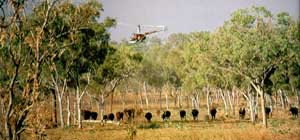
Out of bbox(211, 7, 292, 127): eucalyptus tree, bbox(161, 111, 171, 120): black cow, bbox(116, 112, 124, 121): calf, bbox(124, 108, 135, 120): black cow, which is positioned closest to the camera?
bbox(211, 7, 292, 127): eucalyptus tree

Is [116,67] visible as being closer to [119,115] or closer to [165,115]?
[119,115]

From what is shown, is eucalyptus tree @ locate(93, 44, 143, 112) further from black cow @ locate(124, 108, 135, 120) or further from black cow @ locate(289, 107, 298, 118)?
black cow @ locate(289, 107, 298, 118)

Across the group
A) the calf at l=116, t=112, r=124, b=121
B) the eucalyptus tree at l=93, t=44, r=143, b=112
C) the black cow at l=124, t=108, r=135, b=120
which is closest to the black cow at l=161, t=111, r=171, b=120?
the black cow at l=124, t=108, r=135, b=120

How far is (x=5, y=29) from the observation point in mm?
9547

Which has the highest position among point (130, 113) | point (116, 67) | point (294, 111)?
point (116, 67)

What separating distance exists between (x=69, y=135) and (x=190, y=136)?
5.29 m

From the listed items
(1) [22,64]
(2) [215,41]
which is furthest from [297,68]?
(1) [22,64]

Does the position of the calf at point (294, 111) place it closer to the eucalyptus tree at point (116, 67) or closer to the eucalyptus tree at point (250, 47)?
the eucalyptus tree at point (250, 47)

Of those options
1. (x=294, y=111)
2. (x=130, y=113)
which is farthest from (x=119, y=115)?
(x=294, y=111)

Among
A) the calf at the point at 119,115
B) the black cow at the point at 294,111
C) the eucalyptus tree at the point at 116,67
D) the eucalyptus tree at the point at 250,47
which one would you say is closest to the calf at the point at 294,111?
the black cow at the point at 294,111

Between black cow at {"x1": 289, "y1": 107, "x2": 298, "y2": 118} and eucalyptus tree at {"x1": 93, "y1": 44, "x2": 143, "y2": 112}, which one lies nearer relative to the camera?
black cow at {"x1": 289, "y1": 107, "x2": 298, "y2": 118}

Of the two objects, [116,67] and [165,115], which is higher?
[116,67]

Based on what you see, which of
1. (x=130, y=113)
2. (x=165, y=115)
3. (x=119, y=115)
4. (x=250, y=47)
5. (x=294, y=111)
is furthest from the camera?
(x=130, y=113)

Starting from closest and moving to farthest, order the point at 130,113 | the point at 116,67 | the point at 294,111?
the point at 294,111, the point at 130,113, the point at 116,67
